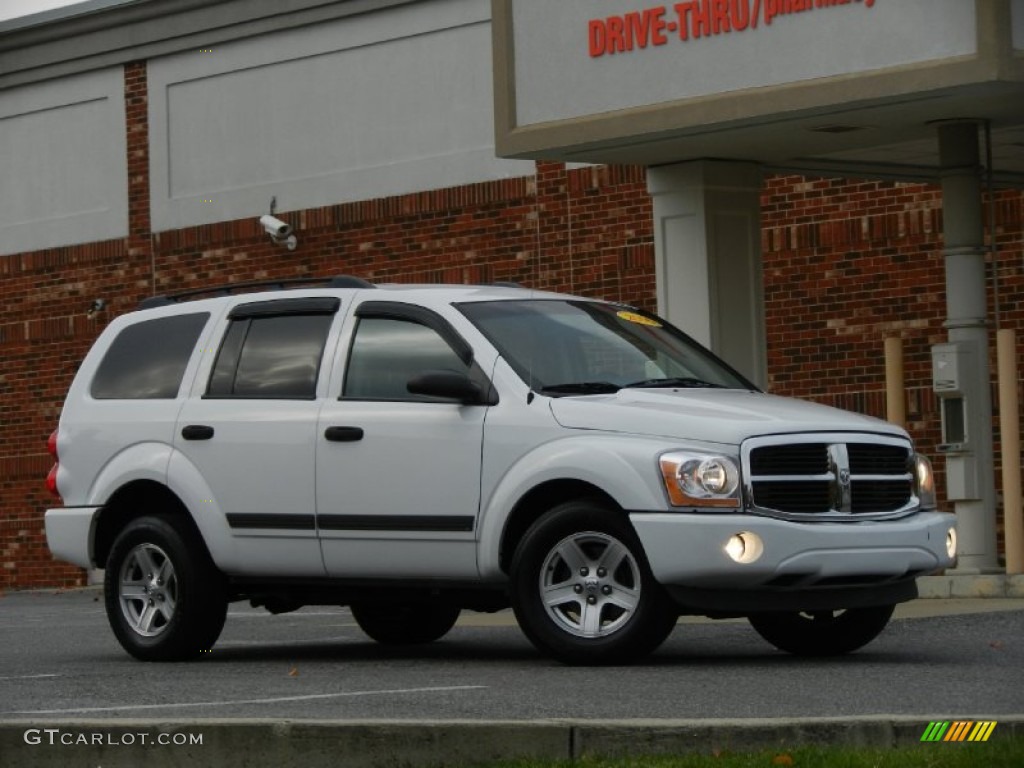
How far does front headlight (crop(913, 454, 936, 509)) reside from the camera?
1166 centimetres

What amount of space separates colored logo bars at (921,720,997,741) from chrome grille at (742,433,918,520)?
3170 millimetres

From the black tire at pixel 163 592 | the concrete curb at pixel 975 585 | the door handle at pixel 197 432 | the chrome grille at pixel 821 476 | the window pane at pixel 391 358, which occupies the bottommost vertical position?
the concrete curb at pixel 975 585

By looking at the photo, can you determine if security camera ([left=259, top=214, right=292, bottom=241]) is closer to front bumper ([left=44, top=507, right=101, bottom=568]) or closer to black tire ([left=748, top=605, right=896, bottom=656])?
front bumper ([left=44, top=507, right=101, bottom=568])

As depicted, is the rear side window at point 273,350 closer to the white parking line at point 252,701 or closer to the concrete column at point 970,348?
the white parking line at point 252,701

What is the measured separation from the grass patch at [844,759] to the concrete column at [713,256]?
408 inches

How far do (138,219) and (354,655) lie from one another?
48.5ft

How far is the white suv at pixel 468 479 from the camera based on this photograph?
10.9 metres

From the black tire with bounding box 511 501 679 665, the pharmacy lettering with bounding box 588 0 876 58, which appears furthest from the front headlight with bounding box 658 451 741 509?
the pharmacy lettering with bounding box 588 0 876 58

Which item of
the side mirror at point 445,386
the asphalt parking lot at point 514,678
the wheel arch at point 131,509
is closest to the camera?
the asphalt parking lot at point 514,678

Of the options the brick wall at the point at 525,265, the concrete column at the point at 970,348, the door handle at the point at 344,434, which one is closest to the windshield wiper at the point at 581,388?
the door handle at the point at 344,434

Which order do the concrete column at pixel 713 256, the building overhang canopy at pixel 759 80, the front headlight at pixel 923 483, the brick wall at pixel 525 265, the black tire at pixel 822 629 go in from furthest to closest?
1. the brick wall at pixel 525 265
2. the concrete column at pixel 713 256
3. the building overhang canopy at pixel 759 80
4. the black tire at pixel 822 629
5. the front headlight at pixel 923 483

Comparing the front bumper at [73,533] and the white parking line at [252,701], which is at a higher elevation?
the front bumper at [73,533]

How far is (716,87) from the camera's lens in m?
16.4

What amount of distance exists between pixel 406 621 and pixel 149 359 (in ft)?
7.02
